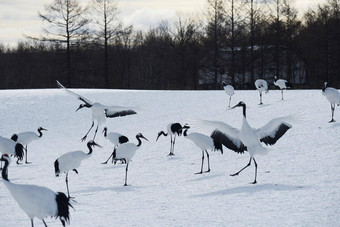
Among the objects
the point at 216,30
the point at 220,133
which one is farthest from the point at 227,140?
the point at 216,30

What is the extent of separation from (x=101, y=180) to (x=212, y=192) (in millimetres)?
3014

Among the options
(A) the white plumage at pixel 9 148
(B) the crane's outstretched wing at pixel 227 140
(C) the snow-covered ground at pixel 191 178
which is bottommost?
(C) the snow-covered ground at pixel 191 178

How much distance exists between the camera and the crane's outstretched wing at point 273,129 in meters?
9.73

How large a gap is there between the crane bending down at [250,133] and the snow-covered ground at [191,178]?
55 cm

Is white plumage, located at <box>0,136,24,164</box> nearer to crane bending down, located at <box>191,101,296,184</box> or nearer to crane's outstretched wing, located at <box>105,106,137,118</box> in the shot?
crane's outstretched wing, located at <box>105,106,137,118</box>

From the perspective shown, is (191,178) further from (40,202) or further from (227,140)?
(40,202)

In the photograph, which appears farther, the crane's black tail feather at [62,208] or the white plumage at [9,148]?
the white plumage at [9,148]

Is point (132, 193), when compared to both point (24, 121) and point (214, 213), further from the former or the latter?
point (24, 121)

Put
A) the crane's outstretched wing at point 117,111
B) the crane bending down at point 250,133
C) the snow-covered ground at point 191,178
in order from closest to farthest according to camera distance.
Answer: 1. the snow-covered ground at point 191,178
2. the crane bending down at point 250,133
3. the crane's outstretched wing at point 117,111

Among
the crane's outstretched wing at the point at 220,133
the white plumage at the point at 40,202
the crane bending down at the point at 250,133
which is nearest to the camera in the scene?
the white plumage at the point at 40,202

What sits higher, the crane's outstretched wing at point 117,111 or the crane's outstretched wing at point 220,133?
the crane's outstretched wing at point 117,111

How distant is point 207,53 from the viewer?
170 feet

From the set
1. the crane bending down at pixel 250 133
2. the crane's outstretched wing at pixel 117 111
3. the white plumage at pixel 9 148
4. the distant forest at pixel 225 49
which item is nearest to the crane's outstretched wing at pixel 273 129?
the crane bending down at pixel 250 133

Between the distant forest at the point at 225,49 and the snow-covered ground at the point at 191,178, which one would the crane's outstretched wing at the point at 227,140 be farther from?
the distant forest at the point at 225,49
